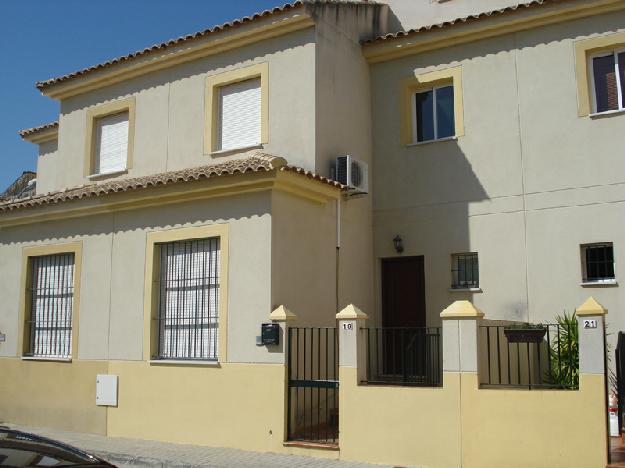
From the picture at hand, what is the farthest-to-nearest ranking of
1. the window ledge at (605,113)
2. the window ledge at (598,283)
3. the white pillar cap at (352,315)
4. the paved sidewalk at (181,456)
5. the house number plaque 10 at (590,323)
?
the window ledge at (605,113) < the window ledge at (598,283) < the white pillar cap at (352,315) < the paved sidewalk at (181,456) < the house number plaque 10 at (590,323)

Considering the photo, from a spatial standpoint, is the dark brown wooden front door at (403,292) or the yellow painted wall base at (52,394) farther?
the dark brown wooden front door at (403,292)

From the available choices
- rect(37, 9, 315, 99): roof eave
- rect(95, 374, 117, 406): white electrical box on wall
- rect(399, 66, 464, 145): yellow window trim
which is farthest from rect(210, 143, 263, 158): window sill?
rect(95, 374, 117, 406): white electrical box on wall

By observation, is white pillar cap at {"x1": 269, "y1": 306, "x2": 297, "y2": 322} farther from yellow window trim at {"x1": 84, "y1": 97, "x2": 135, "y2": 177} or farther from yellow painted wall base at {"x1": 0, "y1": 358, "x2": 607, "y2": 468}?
yellow window trim at {"x1": 84, "y1": 97, "x2": 135, "y2": 177}

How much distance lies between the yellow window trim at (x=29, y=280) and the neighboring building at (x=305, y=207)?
0.05m

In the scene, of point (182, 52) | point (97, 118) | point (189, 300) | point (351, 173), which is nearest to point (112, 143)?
point (97, 118)

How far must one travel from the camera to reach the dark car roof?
4859mm

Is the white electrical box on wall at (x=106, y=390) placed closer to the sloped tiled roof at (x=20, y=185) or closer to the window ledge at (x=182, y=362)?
the window ledge at (x=182, y=362)

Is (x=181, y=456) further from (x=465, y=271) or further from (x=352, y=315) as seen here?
(x=465, y=271)

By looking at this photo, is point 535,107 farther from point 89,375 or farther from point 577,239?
point 89,375

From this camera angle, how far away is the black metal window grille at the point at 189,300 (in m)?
11.9

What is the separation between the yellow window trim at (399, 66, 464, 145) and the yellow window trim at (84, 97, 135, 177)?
583cm

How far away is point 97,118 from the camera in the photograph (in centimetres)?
1641

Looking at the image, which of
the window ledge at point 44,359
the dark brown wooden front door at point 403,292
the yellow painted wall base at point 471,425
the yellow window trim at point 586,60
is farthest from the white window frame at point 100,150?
the yellow window trim at point 586,60

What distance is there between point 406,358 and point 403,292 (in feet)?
8.85
